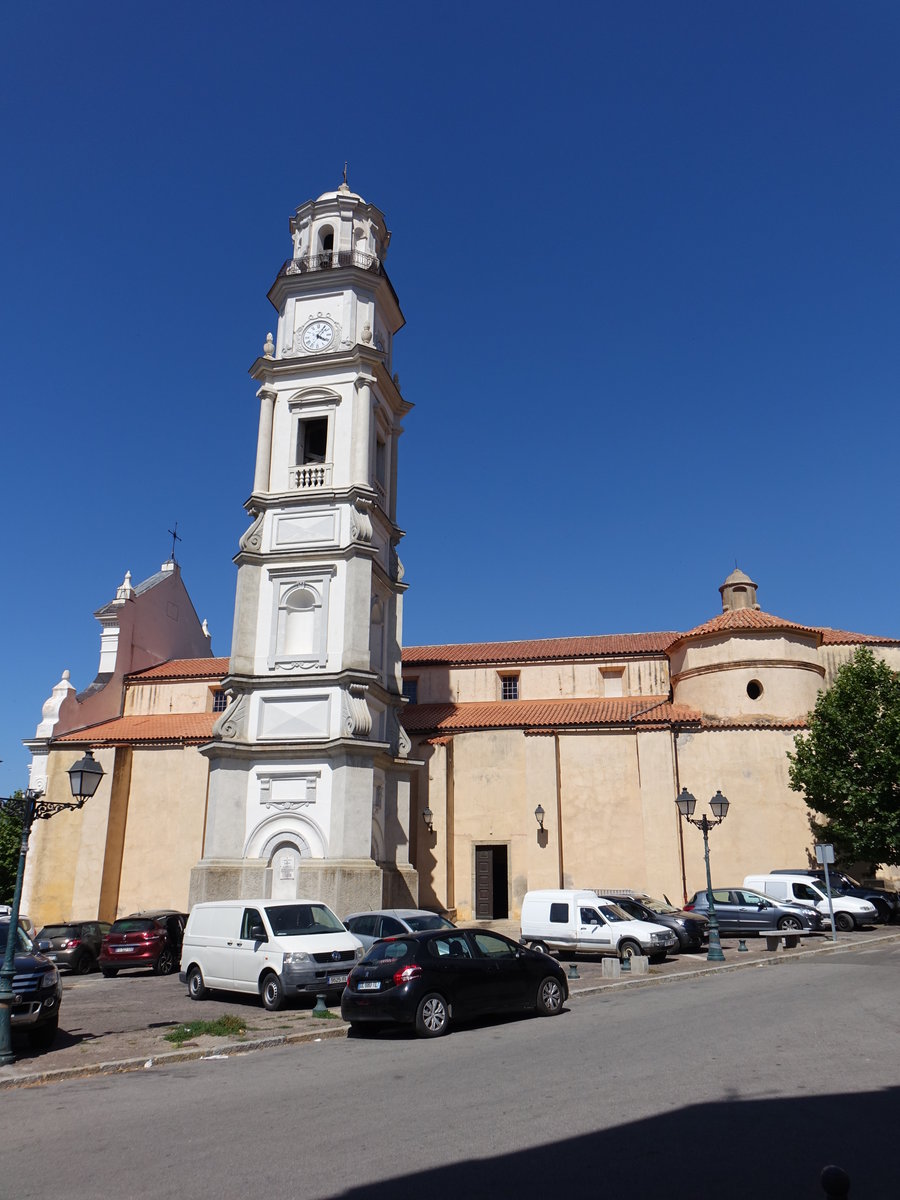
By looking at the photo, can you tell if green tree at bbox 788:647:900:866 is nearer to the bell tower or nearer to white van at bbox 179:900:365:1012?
the bell tower

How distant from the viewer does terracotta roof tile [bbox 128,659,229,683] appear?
39.5 metres

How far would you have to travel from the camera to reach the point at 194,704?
39.4 metres

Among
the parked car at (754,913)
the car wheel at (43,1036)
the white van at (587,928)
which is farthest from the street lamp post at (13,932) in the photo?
the parked car at (754,913)

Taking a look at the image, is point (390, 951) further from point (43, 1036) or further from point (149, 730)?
point (149, 730)

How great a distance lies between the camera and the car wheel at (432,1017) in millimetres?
12539

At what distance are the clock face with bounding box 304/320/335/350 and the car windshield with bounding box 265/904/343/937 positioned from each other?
21553 millimetres

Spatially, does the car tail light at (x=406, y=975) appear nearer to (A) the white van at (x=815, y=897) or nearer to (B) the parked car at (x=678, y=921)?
(B) the parked car at (x=678, y=921)

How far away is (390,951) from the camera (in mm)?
13281

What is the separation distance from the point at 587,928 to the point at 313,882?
840cm

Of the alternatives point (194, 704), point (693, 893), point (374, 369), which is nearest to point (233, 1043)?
point (693, 893)

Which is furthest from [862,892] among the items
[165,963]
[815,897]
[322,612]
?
[165,963]

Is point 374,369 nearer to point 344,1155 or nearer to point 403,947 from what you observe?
point 403,947

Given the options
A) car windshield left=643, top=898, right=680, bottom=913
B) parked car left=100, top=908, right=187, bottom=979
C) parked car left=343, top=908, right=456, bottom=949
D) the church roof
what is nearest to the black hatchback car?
parked car left=343, top=908, right=456, bottom=949

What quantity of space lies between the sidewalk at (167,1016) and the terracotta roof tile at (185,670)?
633 inches
